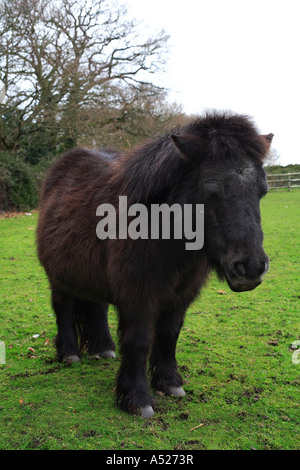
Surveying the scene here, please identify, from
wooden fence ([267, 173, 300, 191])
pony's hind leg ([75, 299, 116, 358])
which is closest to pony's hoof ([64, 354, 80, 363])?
pony's hind leg ([75, 299, 116, 358])

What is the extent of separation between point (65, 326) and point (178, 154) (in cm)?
249

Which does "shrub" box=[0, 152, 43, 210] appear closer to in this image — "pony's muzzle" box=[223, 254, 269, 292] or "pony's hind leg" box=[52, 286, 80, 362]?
"pony's hind leg" box=[52, 286, 80, 362]

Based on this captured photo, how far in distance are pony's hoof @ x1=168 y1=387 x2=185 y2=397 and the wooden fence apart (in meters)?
31.5

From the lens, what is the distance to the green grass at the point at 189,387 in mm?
2840

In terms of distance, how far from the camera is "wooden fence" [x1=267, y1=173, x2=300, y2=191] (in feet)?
109

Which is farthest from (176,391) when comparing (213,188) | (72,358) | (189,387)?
(213,188)

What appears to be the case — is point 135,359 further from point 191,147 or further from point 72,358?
point 191,147

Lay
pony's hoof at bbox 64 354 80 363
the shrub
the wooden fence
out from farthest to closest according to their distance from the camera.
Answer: the wooden fence < the shrub < pony's hoof at bbox 64 354 80 363

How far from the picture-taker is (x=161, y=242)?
3.10 meters

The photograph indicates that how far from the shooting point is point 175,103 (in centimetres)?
2461

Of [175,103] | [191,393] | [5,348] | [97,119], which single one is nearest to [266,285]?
[191,393]

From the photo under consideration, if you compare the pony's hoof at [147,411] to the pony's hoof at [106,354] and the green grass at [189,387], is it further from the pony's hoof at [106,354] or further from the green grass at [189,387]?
the pony's hoof at [106,354]

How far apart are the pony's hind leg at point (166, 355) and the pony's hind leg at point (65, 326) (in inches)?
44.2

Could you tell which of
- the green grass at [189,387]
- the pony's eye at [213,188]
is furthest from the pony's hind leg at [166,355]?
the pony's eye at [213,188]
